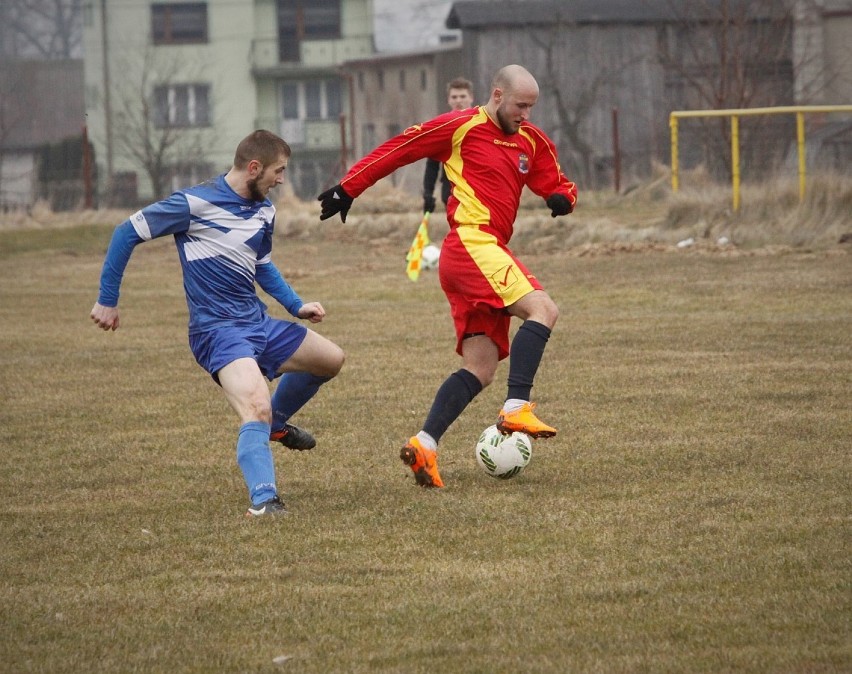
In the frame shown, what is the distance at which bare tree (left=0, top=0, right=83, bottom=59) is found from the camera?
7412 centimetres

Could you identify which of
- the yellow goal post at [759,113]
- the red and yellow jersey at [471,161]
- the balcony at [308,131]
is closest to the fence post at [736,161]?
the yellow goal post at [759,113]

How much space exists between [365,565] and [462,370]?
66.8 inches

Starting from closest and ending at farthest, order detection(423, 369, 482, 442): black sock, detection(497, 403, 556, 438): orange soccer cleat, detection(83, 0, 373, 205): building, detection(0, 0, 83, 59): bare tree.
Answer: detection(497, 403, 556, 438): orange soccer cleat, detection(423, 369, 482, 442): black sock, detection(83, 0, 373, 205): building, detection(0, 0, 83, 59): bare tree

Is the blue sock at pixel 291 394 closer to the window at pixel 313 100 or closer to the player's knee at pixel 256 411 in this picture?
the player's knee at pixel 256 411

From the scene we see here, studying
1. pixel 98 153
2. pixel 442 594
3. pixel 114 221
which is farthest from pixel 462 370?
pixel 98 153

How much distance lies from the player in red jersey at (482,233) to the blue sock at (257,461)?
664 mm

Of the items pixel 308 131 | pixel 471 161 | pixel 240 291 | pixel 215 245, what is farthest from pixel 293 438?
pixel 308 131

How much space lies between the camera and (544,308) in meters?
6.34

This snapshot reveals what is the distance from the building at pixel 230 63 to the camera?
163ft

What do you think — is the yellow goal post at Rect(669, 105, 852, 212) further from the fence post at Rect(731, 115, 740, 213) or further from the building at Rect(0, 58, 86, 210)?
the building at Rect(0, 58, 86, 210)

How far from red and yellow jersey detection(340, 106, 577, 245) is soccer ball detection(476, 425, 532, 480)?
3.01 feet

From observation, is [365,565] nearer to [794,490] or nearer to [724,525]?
[724,525]

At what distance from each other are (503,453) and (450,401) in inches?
13.9

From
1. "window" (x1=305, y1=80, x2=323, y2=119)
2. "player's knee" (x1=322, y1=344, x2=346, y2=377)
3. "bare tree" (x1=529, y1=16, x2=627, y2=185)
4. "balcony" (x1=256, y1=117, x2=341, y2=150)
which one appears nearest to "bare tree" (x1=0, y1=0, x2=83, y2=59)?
"window" (x1=305, y1=80, x2=323, y2=119)
